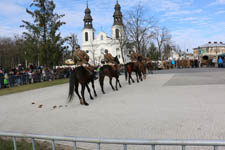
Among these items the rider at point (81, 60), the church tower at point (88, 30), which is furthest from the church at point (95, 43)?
the rider at point (81, 60)

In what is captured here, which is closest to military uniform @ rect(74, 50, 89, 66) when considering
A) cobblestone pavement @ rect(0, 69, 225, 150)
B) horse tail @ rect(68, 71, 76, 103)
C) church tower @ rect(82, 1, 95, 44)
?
horse tail @ rect(68, 71, 76, 103)

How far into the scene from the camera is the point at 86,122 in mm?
5977

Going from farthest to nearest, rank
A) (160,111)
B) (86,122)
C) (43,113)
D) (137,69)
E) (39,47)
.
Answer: (39,47), (137,69), (43,113), (160,111), (86,122)

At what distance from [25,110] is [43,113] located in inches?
47.1

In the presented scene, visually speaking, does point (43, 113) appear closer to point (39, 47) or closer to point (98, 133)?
point (98, 133)

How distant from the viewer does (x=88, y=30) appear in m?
89.6

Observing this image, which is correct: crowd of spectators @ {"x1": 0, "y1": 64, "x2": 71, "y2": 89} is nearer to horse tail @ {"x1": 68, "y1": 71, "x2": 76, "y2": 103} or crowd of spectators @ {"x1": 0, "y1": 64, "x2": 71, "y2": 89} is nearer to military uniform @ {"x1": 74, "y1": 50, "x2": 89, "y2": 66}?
military uniform @ {"x1": 74, "y1": 50, "x2": 89, "y2": 66}

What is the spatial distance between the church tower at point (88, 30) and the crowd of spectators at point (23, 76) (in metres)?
61.8

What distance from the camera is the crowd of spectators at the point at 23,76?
18.4 meters

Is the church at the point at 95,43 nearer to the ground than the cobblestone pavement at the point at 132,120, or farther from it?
farther from it

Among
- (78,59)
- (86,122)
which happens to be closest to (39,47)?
(78,59)

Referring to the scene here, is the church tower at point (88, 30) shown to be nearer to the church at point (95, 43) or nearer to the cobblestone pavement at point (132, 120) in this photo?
the church at point (95, 43)

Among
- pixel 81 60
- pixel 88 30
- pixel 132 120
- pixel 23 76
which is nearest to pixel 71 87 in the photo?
pixel 81 60

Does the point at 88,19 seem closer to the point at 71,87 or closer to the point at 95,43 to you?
the point at 95,43
